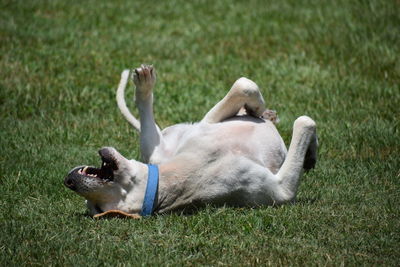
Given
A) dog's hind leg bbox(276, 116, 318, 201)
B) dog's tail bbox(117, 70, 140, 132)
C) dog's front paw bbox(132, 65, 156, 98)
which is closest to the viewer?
dog's hind leg bbox(276, 116, 318, 201)

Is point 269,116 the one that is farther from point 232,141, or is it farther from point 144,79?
point 144,79

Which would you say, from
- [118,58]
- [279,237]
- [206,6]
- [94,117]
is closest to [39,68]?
[118,58]

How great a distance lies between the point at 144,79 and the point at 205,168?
1.16 meters

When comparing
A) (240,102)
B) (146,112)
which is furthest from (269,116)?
(146,112)

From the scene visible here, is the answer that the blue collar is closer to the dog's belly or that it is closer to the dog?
the dog

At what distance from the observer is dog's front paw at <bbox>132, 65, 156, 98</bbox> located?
624 cm

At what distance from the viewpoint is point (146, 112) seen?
20.6 feet

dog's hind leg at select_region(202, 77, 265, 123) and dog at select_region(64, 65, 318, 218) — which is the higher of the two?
dog's hind leg at select_region(202, 77, 265, 123)

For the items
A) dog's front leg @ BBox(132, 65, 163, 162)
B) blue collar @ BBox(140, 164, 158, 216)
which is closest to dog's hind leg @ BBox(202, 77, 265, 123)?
dog's front leg @ BBox(132, 65, 163, 162)

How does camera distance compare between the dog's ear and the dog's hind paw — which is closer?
the dog's ear

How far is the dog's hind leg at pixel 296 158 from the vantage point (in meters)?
5.61

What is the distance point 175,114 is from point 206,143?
114 inches

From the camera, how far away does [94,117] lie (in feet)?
27.8

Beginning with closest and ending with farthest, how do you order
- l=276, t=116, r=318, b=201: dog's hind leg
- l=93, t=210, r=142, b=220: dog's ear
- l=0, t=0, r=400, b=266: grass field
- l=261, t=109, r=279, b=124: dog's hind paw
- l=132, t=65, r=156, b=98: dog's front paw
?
l=0, t=0, r=400, b=266: grass field, l=93, t=210, r=142, b=220: dog's ear, l=276, t=116, r=318, b=201: dog's hind leg, l=132, t=65, r=156, b=98: dog's front paw, l=261, t=109, r=279, b=124: dog's hind paw
